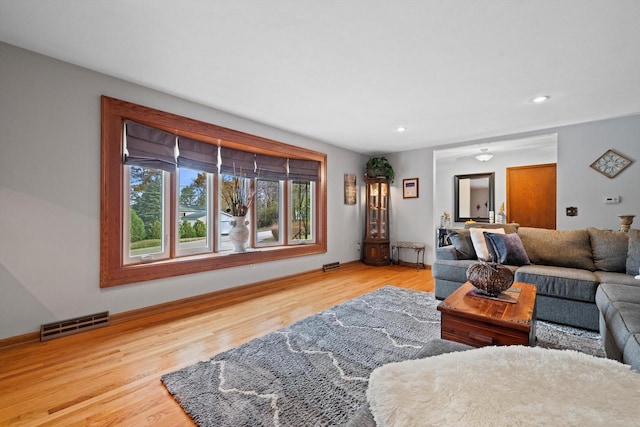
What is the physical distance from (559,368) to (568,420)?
286mm

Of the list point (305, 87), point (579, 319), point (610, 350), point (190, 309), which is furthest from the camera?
point (190, 309)

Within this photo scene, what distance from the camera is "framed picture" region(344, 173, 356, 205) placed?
5480 millimetres

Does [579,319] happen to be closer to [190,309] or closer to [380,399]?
[380,399]

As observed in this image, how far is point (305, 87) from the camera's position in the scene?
2811 mm

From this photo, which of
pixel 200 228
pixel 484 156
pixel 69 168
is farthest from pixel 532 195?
pixel 69 168

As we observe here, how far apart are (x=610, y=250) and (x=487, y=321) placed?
230 cm

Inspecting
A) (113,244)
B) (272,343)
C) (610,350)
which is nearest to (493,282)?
(610,350)

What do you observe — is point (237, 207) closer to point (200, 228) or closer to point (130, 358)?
point (200, 228)

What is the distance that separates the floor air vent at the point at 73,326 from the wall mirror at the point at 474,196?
6.48 m

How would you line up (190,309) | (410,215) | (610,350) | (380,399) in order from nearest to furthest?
1. (380,399)
2. (610,350)
3. (190,309)
4. (410,215)

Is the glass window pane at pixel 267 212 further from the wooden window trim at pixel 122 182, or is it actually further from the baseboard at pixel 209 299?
the baseboard at pixel 209 299

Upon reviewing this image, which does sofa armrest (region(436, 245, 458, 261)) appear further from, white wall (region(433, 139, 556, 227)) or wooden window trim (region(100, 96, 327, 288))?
wooden window trim (region(100, 96, 327, 288))

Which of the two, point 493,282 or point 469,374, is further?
point 493,282

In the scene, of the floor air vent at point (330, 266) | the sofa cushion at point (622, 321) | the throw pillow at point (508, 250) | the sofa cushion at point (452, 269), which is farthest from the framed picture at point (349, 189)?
the sofa cushion at point (622, 321)
